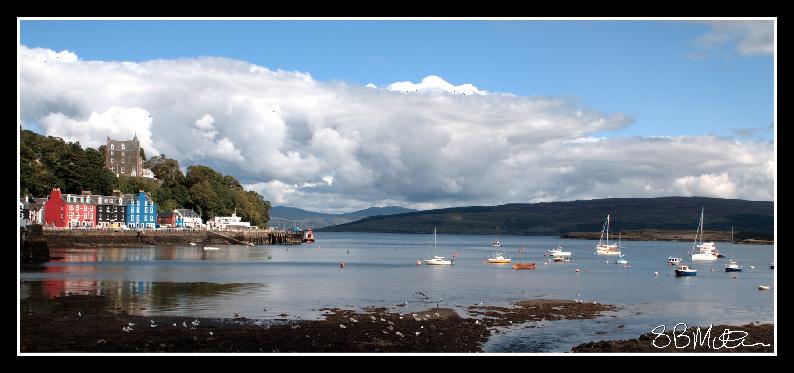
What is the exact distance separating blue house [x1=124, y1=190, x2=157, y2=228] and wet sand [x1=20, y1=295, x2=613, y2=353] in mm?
104233

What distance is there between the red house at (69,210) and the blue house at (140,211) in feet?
24.4

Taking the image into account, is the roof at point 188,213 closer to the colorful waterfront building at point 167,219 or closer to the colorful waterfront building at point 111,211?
the colorful waterfront building at point 167,219

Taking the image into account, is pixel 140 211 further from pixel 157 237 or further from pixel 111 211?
pixel 157 237

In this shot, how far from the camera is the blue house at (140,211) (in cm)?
13688

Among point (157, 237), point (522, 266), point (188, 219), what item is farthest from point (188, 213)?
point (522, 266)

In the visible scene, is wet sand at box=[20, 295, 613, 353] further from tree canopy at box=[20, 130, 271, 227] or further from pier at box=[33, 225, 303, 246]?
tree canopy at box=[20, 130, 271, 227]

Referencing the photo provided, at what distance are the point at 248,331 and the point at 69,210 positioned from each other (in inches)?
4141

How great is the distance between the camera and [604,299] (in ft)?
158

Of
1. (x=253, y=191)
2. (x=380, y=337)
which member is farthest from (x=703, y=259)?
(x=253, y=191)

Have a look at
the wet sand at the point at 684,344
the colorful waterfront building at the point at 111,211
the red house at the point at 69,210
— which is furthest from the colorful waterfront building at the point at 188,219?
the wet sand at the point at 684,344

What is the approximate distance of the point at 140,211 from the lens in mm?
139000
